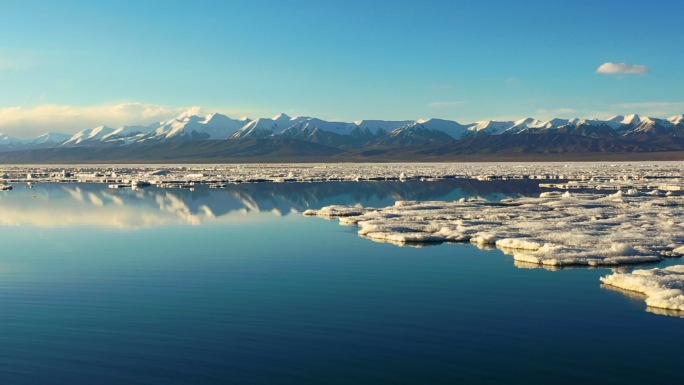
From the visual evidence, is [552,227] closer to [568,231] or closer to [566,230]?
[566,230]

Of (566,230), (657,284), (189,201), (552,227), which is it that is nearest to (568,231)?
(566,230)

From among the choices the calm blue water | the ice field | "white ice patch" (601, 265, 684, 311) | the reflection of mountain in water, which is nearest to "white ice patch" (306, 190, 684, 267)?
the ice field

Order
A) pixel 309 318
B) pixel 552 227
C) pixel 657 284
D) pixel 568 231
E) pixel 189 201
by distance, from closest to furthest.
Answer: pixel 309 318, pixel 657 284, pixel 568 231, pixel 552 227, pixel 189 201

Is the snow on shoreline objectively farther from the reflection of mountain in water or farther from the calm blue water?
the reflection of mountain in water

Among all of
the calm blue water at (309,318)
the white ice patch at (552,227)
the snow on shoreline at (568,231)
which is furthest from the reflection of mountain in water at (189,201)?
the calm blue water at (309,318)

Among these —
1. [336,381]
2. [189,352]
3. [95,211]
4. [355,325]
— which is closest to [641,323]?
[355,325]

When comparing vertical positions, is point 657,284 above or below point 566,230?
below
